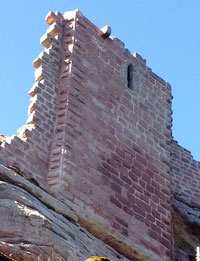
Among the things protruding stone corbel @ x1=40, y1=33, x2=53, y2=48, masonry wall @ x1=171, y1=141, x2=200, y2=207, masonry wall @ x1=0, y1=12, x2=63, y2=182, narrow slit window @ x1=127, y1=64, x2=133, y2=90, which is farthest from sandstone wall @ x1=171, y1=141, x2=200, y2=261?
protruding stone corbel @ x1=40, y1=33, x2=53, y2=48

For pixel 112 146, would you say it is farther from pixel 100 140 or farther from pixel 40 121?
pixel 40 121

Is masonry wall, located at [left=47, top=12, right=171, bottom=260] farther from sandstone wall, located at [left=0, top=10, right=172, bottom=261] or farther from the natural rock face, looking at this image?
the natural rock face

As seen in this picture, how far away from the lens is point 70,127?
47.2ft

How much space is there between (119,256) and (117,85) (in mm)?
3640

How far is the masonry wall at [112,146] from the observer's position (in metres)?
14.0

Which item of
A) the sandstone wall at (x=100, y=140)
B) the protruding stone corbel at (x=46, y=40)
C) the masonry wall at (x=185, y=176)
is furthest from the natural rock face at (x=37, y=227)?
the masonry wall at (x=185, y=176)

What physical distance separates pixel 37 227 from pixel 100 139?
371cm

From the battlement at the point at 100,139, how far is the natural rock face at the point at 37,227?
41 cm

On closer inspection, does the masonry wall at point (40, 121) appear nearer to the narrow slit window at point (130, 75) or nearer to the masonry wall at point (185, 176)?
the narrow slit window at point (130, 75)

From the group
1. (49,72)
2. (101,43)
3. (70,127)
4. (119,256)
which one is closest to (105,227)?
(119,256)

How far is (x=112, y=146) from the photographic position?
1517 cm

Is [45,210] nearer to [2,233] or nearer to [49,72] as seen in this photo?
[2,233]

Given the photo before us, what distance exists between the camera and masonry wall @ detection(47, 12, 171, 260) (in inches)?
550

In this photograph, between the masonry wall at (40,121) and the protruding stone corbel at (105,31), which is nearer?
the masonry wall at (40,121)
